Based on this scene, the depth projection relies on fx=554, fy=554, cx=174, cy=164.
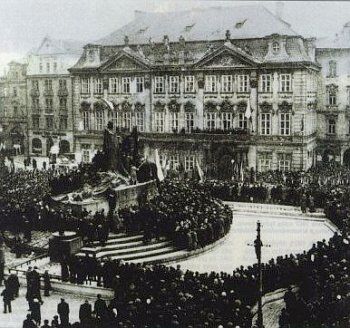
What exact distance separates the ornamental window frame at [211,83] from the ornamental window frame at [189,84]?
130 centimetres

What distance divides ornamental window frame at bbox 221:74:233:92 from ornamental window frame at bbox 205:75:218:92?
2.14 feet

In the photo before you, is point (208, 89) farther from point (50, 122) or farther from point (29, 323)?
point (29, 323)

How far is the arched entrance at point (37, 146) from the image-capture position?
61.6m

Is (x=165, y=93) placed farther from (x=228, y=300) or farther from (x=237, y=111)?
(x=228, y=300)

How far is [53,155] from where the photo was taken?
170 feet

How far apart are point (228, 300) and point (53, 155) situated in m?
38.4

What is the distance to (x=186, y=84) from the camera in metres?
48.8

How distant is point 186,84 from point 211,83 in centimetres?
249

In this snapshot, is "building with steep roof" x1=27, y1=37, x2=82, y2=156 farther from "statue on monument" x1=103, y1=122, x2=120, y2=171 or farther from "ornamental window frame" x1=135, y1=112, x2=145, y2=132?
"statue on monument" x1=103, y1=122, x2=120, y2=171

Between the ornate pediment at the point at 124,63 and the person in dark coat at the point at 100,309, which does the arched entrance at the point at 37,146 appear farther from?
the person in dark coat at the point at 100,309

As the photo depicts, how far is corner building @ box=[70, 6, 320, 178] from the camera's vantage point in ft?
147

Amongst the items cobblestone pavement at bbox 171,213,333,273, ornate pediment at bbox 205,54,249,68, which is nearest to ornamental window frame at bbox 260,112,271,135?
ornate pediment at bbox 205,54,249,68

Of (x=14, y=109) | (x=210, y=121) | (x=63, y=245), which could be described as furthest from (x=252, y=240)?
(x=14, y=109)

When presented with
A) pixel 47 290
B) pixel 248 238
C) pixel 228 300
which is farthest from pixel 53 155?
pixel 228 300
